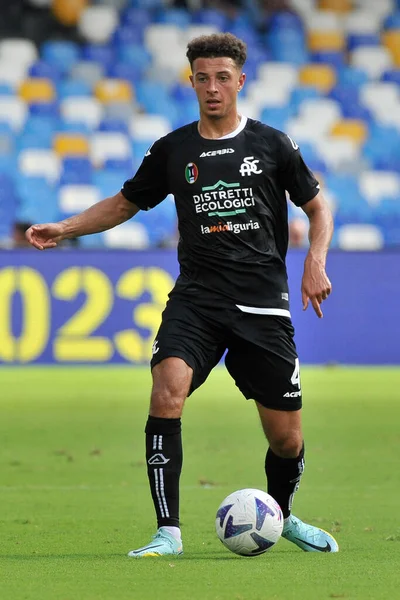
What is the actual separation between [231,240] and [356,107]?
780 inches

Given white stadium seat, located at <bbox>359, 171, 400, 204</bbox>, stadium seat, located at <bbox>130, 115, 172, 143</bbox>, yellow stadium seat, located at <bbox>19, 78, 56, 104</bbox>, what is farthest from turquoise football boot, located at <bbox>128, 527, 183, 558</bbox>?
yellow stadium seat, located at <bbox>19, 78, 56, 104</bbox>

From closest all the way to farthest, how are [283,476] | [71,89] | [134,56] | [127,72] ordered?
[283,476] < [71,89] < [127,72] < [134,56]

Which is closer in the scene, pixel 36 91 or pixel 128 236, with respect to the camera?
pixel 128 236

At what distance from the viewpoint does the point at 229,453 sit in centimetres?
1049

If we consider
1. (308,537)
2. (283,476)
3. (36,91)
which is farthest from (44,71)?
(308,537)

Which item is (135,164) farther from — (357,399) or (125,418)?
(125,418)

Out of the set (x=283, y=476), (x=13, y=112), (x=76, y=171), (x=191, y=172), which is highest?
(x=13, y=112)

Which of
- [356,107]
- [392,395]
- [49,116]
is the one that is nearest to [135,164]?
[49,116]

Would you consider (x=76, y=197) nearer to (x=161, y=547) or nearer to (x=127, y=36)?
(x=127, y=36)

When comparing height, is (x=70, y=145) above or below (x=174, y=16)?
below

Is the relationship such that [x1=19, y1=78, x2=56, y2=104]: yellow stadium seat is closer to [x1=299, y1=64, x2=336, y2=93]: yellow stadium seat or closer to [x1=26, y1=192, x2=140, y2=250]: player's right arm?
[x1=299, y1=64, x2=336, y2=93]: yellow stadium seat

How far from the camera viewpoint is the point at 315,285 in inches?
242

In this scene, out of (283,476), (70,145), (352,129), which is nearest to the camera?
(283,476)

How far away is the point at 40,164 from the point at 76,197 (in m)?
1.16
